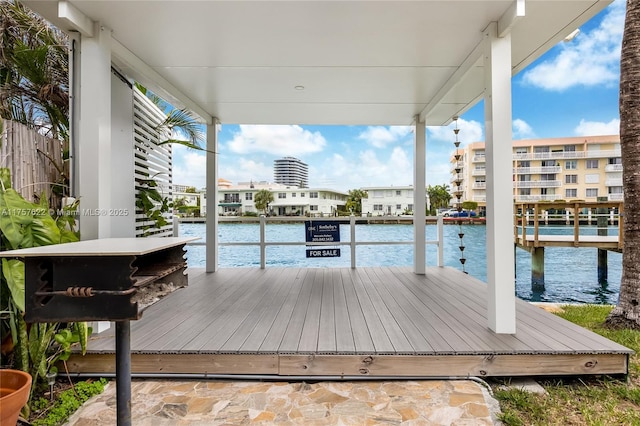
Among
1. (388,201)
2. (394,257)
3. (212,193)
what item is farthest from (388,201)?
(212,193)

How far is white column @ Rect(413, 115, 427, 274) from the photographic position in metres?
5.25

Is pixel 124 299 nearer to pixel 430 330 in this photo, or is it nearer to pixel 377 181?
pixel 430 330

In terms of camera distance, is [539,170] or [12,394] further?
[539,170]

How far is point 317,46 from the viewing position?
2.97m

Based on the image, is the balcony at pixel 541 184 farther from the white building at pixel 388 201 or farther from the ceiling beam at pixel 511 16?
the ceiling beam at pixel 511 16

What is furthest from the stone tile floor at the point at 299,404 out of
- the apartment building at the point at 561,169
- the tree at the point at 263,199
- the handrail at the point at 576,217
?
the apartment building at the point at 561,169

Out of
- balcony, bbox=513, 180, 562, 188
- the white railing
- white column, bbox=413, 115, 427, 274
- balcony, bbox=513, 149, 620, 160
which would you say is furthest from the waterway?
balcony, bbox=513, 149, 620, 160

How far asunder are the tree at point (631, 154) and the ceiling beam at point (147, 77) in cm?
499

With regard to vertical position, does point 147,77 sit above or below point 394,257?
above

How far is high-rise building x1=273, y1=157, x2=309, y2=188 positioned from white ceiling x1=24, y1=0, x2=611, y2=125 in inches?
687

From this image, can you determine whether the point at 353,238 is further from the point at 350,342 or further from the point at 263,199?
the point at 263,199

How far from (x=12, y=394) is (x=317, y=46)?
3.09 m

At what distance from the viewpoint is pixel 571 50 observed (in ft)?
83.0

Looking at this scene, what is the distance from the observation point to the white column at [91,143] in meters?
2.53
